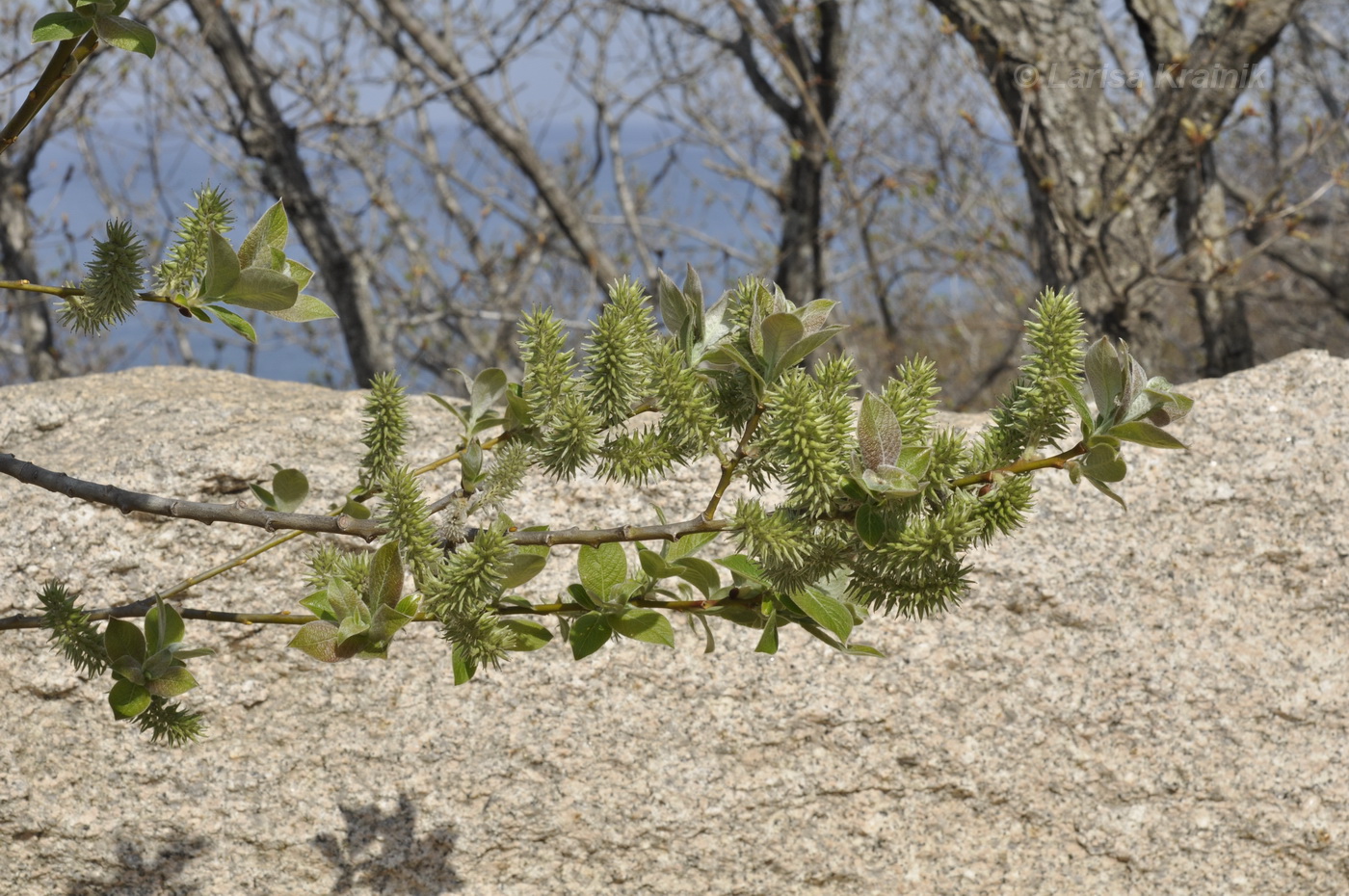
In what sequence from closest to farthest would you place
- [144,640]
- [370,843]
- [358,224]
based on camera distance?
[144,640]
[370,843]
[358,224]

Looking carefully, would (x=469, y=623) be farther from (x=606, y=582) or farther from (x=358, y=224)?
(x=358, y=224)

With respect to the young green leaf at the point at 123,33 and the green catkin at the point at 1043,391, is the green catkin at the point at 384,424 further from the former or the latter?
the green catkin at the point at 1043,391

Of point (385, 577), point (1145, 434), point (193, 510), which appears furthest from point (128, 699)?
point (1145, 434)

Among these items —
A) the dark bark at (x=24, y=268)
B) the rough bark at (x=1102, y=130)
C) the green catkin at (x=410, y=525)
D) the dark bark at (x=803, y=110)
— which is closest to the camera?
the green catkin at (x=410, y=525)

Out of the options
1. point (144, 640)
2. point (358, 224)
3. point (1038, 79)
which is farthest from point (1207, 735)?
point (358, 224)

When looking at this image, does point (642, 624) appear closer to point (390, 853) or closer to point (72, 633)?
point (72, 633)

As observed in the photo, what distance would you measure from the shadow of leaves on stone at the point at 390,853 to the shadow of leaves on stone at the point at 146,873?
0.65 feet

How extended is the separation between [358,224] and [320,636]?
7522 mm

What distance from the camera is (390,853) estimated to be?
1696mm

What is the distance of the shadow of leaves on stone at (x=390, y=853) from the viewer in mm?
1690

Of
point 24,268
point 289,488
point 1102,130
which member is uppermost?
point 24,268

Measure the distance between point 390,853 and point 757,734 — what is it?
596mm

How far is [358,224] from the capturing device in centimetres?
802

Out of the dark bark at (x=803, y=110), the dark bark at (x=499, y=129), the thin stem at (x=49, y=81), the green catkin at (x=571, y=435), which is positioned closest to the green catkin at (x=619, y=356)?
the green catkin at (x=571, y=435)
